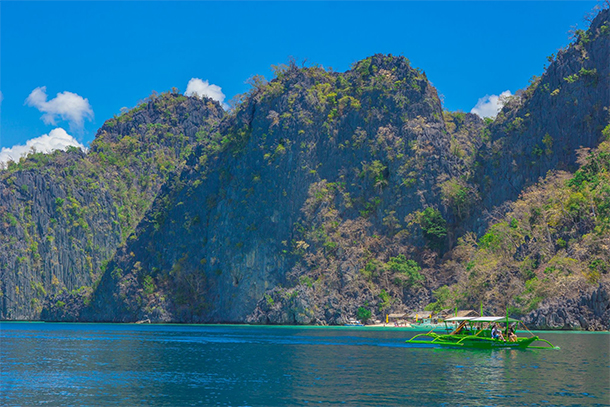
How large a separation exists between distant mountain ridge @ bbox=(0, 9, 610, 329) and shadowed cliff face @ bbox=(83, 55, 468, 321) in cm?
34

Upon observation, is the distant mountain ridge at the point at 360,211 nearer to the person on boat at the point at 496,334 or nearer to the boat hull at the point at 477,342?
the boat hull at the point at 477,342

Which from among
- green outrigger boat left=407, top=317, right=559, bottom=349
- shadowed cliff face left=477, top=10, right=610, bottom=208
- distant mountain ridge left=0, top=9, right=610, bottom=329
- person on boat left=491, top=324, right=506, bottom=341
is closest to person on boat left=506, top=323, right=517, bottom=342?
green outrigger boat left=407, top=317, right=559, bottom=349

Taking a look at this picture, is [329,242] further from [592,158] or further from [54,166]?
[54,166]

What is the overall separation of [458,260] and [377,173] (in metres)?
25.7

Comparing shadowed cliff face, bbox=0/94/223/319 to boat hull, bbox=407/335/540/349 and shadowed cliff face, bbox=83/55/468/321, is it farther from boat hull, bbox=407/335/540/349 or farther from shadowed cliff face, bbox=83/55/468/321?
boat hull, bbox=407/335/540/349

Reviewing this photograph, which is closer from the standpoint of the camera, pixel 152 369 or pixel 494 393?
pixel 494 393

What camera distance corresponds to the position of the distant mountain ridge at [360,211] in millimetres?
101375

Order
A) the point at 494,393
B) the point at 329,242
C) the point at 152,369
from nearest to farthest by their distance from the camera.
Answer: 1. the point at 494,393
2. the point at 152,369
3. the point at 329,242

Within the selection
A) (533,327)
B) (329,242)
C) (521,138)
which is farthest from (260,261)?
(533,327)

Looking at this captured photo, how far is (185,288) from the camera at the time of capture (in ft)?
478

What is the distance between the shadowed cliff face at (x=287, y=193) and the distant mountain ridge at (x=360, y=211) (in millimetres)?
336

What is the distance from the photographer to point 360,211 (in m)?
134

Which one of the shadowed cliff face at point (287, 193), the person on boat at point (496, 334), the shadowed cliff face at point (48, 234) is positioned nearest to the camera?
the person on boat at point (496, 334)

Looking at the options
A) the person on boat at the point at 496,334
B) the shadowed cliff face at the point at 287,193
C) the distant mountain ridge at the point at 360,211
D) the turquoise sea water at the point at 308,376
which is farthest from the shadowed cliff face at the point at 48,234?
the person on boat at the point at 496,334
